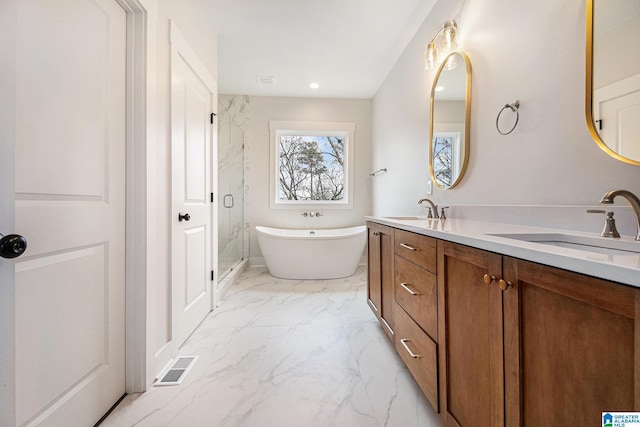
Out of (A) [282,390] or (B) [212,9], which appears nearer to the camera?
(A) [282,390]

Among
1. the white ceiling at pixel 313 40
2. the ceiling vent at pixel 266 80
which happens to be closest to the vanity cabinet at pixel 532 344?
the white ceiling at pixel 313 40

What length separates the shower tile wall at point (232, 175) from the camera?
3578 millimetres

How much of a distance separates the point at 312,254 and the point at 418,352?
2093 millimetres

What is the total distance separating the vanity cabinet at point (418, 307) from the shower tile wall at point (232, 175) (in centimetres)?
251

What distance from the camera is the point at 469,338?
0.88m

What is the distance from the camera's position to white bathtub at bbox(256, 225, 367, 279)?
3250 millimetres

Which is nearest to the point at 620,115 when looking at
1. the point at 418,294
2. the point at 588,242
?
the point at 588,242

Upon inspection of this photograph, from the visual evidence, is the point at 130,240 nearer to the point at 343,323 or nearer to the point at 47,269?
the point at 47,269

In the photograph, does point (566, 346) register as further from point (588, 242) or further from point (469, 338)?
point (588, 242)

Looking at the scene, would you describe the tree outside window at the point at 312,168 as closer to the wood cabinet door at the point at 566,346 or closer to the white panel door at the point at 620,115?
the white panel door at the point at 620,115

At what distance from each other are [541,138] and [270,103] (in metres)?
3.63

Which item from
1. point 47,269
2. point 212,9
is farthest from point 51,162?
point 212,9

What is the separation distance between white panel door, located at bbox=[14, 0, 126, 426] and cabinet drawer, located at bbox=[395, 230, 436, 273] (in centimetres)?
146

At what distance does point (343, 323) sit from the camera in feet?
7.03
